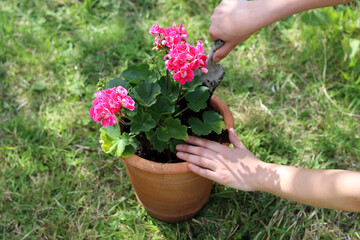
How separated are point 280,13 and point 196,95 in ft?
1.68

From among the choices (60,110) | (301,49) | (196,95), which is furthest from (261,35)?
(60,110)

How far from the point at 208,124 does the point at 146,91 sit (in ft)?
1.07

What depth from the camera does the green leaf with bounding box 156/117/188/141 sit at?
1.63 metres

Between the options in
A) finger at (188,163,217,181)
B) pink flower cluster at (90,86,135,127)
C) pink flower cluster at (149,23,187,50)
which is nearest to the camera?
pink flower cluster at (90,86,135,127)

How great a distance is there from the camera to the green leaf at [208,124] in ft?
5.52

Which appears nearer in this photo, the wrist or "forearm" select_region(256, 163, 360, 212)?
"forearm" select_region(256, 163, 360, 212)

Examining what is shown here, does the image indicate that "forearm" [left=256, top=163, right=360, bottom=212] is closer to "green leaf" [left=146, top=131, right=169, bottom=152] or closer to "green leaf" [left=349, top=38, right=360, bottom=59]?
"green leaf" [left=146, top=131, right=169, bottom=152]

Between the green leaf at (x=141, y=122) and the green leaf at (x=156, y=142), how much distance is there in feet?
0.29

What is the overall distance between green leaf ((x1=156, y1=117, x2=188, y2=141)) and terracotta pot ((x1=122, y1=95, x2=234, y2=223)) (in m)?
0.12

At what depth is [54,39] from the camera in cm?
290

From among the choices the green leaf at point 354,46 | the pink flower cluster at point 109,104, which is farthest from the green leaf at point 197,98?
the green leaf at point 354,46

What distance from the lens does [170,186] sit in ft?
5.66

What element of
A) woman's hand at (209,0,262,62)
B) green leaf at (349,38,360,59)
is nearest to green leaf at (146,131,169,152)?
woman's hand at (209,0,262,62)

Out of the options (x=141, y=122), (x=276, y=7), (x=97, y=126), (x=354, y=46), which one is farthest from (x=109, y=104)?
(x=354, y=46)
